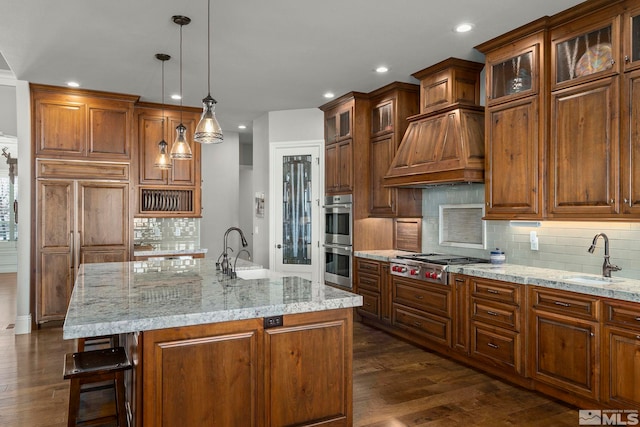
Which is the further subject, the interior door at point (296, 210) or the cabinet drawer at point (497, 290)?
the interior door at point (296, 210)

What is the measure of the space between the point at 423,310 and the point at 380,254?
1.02 metres

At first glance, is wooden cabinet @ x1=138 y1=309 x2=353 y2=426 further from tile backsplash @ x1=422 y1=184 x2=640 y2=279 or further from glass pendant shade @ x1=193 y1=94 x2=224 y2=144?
tile backsplash @ x1=422 y1=184 x2=640 y2=279

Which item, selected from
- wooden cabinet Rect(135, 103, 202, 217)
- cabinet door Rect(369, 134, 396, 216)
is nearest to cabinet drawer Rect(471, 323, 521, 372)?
cabinet door Rect(369, 134, 396, 216)

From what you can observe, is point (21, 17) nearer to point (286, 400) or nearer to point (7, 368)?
point (7, 368)

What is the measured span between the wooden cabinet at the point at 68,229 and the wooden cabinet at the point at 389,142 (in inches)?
128

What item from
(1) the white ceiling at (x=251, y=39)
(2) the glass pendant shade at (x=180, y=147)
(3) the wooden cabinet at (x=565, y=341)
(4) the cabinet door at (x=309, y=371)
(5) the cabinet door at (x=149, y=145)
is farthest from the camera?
(5) the cabinet door at (x=149, y=145)

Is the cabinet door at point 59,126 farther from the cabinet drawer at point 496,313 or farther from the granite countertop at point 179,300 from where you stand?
the cabinet drawer at point 496,313

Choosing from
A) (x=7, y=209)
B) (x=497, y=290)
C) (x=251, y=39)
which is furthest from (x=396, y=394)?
(x=7, y=209)

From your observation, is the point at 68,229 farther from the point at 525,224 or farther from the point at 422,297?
the point at 525,224

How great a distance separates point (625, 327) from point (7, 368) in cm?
484

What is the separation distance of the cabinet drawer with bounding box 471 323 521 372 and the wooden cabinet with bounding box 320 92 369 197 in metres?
2.41

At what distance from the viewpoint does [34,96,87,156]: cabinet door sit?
5.18 meters

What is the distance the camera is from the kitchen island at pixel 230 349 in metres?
1.96

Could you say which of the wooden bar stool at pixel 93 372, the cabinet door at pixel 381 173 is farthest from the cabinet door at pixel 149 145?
the wooden bar stool at pixel 93 372
